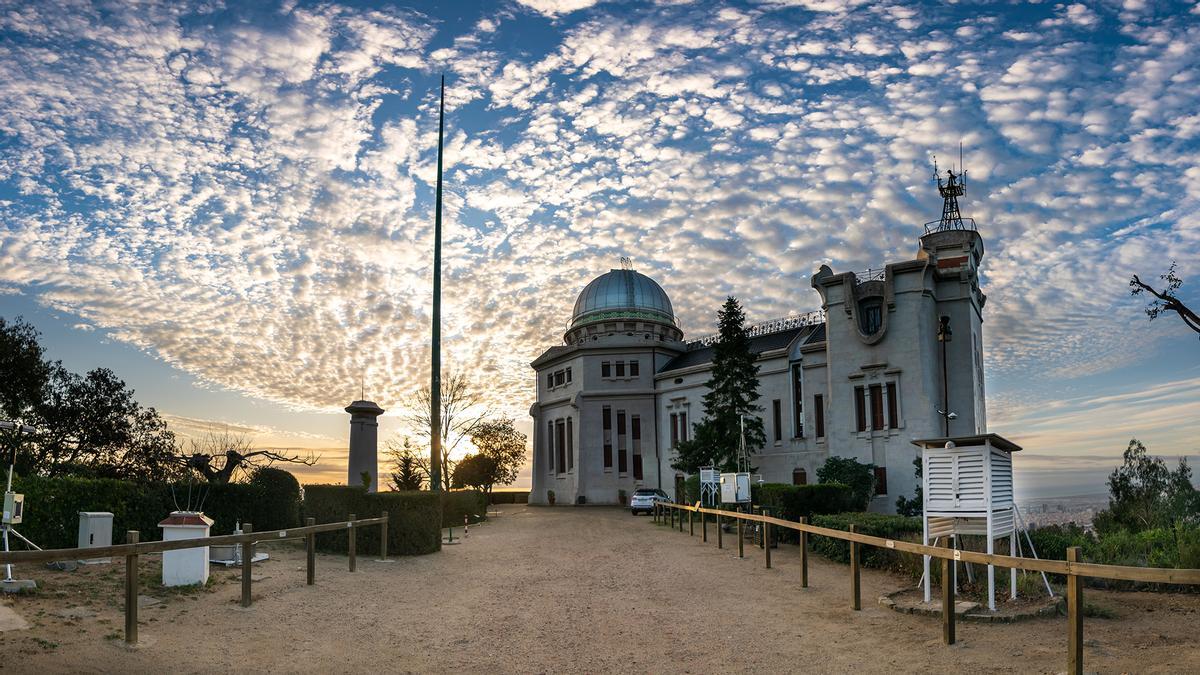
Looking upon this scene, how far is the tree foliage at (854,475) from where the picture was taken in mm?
43750

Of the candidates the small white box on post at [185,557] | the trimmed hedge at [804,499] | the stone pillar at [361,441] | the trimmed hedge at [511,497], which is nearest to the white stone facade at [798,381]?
the trimmed hedge at [511,497]

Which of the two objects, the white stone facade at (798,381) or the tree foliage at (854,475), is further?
the white stone facade at (798,381)

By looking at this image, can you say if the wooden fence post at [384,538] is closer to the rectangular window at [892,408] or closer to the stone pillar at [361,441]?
the stone pillar at [361,441]

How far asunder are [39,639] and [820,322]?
Result: 52.6 metres

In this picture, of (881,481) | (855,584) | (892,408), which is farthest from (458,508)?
(855,584)

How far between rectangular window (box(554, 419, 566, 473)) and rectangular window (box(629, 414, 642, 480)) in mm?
6770

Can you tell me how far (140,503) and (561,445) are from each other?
169ft

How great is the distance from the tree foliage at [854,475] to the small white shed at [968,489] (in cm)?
2990

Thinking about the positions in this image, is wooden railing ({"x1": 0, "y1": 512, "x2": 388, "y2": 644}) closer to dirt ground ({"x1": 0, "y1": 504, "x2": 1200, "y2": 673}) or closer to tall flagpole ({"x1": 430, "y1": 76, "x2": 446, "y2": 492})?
dirt ground ({"x1": 0, "y1": 504, "x2": 1200, "y2": 673})

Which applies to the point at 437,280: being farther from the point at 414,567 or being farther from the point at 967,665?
the point at 967,665

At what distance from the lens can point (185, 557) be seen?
45.0 feet

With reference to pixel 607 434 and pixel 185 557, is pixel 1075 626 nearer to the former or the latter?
pixel 185 557

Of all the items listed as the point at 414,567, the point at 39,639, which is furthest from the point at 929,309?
the point at 39,639

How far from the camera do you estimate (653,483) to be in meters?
63.5
